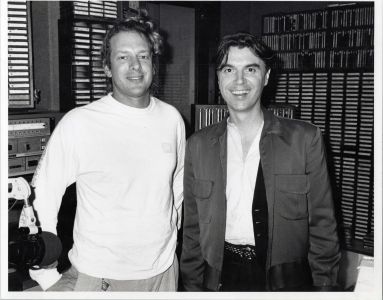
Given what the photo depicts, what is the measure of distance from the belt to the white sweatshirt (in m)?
0.25

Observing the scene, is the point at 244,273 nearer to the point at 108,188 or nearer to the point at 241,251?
the point at 241,251

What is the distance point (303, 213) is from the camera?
4.88 feet

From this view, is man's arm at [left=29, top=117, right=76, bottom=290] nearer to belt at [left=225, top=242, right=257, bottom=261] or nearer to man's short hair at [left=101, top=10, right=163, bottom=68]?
man's short hair at [left=101, top=10, right=163, bottom=68]

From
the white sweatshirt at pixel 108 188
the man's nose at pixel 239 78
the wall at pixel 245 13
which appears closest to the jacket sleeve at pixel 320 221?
the man's nose at pixel 239 78

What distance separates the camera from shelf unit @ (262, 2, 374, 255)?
330 centimetres

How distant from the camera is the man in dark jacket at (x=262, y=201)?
1454 mm

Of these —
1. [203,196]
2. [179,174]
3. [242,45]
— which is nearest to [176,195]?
[179,174]

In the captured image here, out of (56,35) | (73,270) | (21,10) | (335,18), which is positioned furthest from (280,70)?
(73,270)

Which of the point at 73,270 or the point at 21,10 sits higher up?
the point at 21,10

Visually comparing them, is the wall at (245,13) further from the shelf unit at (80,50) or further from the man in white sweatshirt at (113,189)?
the man in white sweatshirt at (113,189)

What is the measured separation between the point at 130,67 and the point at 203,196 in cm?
54

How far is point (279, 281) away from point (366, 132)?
2241 mm

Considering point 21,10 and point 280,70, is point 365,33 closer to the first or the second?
point 280,70

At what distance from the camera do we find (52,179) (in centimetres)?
138
